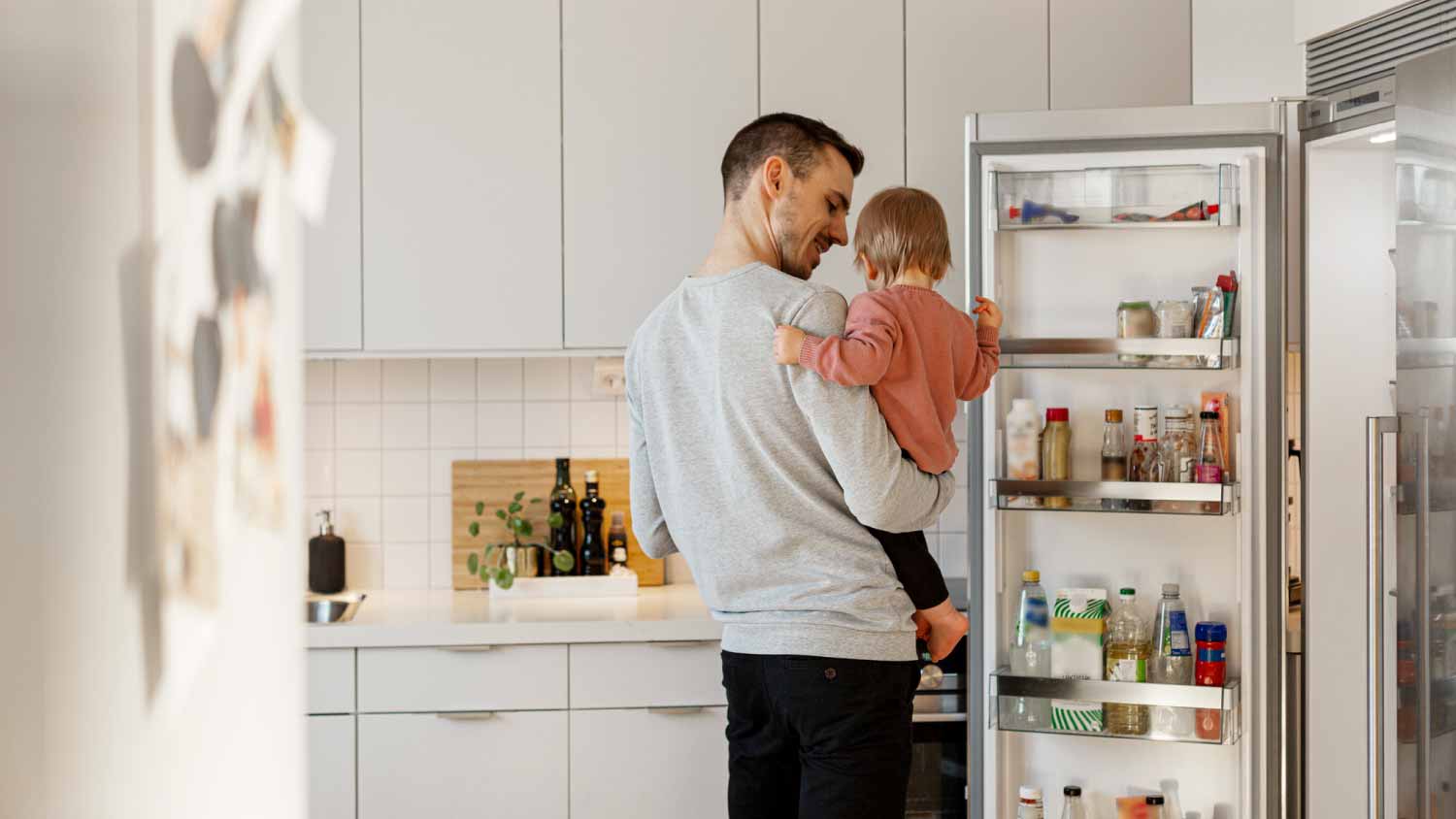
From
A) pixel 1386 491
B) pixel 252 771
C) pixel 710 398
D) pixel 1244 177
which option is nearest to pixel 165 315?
pixel 252 771

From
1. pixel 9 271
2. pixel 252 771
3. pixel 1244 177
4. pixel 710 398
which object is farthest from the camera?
pixel 1244 177

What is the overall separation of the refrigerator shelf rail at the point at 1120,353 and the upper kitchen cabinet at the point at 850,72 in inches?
27.2

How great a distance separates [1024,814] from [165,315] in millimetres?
2062

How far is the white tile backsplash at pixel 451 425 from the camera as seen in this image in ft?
10.5

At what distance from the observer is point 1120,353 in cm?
220

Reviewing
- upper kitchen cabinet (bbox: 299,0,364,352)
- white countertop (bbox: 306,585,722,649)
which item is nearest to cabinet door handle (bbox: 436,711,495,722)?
white countertop (bbox: 306,585,722,649)

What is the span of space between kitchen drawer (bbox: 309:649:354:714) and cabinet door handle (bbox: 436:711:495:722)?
0.62 ft

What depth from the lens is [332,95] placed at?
2.88m

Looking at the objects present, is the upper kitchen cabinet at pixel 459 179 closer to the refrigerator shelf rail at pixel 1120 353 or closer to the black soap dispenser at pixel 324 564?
the black soap dispenser at pixel 324 564

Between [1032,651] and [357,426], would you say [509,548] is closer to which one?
[357,426]

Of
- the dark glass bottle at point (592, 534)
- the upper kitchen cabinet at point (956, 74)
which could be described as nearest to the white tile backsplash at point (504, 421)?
the dark glass bottle at point (592, 534)

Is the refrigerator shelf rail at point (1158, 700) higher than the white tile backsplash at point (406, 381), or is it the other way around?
the white tile backsplash at point (406, 381)

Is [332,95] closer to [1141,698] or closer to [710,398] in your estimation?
[710,398]

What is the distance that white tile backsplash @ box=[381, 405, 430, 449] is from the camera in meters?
3.20
